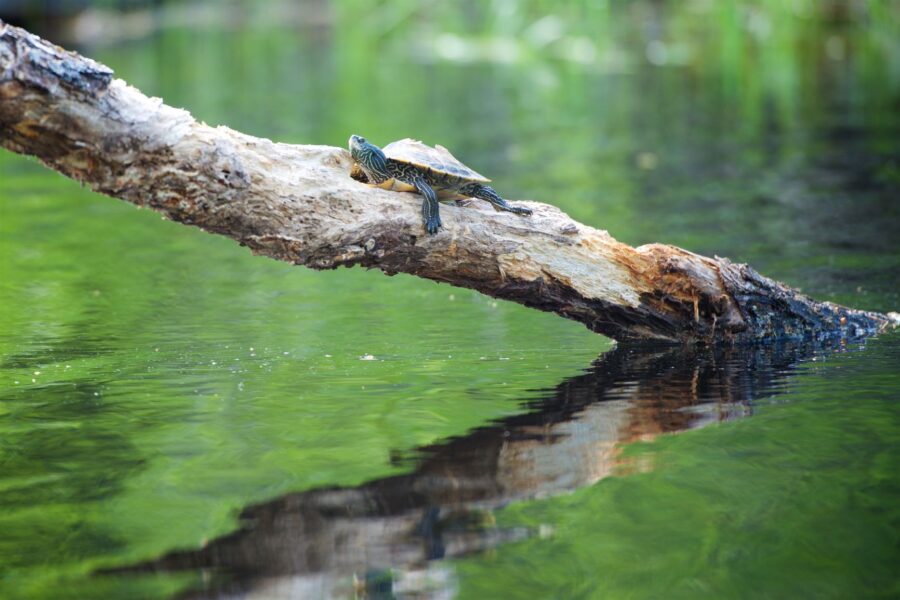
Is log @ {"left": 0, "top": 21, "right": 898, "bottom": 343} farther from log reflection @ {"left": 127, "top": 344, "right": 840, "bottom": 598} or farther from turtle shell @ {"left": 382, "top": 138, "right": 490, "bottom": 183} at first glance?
log reflection @ {"left": 127, "top": 344, "right": 840, "bottom": 598}

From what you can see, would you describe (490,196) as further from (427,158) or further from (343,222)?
(343,222)

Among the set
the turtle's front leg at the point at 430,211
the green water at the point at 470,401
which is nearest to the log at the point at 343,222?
the turtle's front leg at the point at 430,211

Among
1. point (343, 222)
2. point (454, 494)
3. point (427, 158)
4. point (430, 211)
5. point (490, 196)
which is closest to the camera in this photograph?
point (454, 494)

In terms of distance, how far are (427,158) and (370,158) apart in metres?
0.20

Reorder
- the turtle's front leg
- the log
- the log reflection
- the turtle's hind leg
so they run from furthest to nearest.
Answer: the turtle's hind leg → the turtle's front leg → the log → the log reflection

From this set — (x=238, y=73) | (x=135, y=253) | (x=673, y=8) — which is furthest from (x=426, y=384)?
(x=673, y=8)

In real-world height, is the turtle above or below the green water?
above

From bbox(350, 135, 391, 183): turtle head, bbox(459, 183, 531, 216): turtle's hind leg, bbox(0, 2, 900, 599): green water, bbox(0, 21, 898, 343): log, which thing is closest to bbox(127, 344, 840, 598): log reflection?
bbox(0, 2, 900, 599): green water

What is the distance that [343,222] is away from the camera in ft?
12.3

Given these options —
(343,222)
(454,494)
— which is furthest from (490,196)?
(454,494)

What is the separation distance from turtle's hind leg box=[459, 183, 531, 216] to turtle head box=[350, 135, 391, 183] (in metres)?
0.30

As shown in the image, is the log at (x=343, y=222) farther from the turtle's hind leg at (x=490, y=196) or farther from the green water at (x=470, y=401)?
the green water at (x=470, y=401)

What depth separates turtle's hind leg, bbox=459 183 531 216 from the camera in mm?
4105

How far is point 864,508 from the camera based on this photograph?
111 inches
